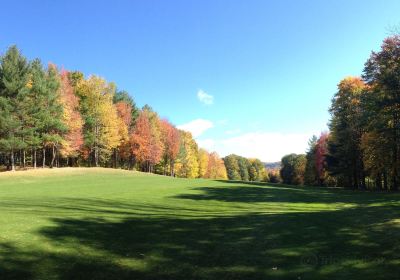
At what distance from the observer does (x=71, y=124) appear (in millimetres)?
60594

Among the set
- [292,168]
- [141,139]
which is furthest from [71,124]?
[292,168]

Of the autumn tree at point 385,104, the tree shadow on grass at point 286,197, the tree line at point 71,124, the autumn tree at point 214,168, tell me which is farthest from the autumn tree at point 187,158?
the tree shadow on grass at point 286,197

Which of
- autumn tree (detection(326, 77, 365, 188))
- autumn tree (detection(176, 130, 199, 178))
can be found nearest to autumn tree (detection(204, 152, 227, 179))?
autumn tree (detection(176, 130, 199, 178))

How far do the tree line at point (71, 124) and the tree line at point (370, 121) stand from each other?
37.7 metres

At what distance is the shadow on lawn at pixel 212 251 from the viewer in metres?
7.83

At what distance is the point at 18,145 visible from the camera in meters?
49.5

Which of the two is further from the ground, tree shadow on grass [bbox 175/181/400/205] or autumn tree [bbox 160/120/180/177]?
autumn tree [bbox 160/120/180/177]

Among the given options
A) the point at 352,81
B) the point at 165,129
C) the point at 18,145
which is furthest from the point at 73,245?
the point at 165,129

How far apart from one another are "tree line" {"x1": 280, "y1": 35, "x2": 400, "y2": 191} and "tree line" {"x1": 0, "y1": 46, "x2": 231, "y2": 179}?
3766 cm

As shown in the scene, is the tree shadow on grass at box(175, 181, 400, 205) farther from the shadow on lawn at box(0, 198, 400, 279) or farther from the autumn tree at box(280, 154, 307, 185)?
the autumn tree at box(280, 154, 307, 185)

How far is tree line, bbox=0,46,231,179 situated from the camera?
167ft

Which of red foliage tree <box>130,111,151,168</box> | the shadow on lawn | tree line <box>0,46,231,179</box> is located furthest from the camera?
red foliage tree <box>130,111,151,168</box>

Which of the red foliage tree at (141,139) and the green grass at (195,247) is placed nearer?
the green grass at (195,247)

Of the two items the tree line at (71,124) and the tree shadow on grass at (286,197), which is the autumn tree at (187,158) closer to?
the tree line at (71,124)
